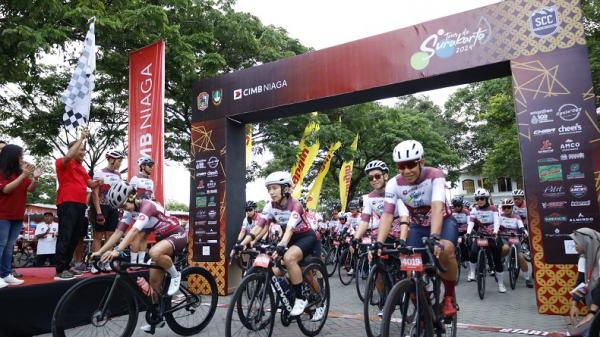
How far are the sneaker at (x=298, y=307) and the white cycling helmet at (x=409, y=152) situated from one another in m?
2.12

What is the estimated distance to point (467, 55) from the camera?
24.4 ft

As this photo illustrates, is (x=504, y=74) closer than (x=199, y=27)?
Yes

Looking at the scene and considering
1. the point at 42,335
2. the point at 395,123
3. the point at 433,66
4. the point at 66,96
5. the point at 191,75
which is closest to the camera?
the point at 42,335

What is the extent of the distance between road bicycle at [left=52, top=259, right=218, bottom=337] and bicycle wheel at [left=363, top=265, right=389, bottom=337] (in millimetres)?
2180

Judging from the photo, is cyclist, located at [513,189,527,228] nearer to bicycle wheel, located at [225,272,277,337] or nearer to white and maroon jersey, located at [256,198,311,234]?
white and maroon jersey, located at [256,198,311,234]

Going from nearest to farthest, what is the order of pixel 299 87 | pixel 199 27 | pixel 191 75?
pixel 299 87
pixel 191 75
pixel 199 27

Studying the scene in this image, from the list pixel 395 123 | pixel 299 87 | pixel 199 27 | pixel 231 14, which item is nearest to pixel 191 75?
pixel 199 27

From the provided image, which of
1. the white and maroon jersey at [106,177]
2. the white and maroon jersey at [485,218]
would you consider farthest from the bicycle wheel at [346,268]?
the white and maroon jersey at [106,177]

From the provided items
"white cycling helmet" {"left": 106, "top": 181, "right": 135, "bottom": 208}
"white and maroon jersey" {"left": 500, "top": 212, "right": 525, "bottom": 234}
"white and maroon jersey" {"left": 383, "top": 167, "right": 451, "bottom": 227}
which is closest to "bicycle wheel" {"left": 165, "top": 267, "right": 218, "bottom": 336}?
"white cycling helmet" {"left": 106, "top": 181, "right": 135, "bottom": 208}

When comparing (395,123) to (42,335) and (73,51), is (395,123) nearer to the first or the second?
(73,51)

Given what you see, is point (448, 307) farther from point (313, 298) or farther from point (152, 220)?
point (152, 220)

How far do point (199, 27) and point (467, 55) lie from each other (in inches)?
351

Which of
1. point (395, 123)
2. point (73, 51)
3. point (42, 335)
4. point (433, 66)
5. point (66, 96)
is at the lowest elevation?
point (42, 335)

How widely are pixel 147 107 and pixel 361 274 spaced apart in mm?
5630
